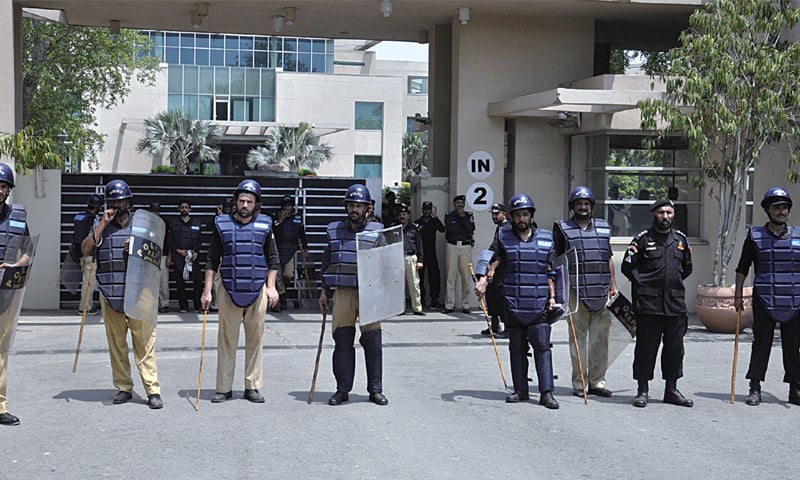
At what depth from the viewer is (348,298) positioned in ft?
30.8

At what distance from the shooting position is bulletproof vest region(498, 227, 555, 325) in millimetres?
9422

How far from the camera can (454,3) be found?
17.7 metres

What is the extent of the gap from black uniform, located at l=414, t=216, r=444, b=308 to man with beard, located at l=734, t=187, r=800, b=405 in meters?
8.77

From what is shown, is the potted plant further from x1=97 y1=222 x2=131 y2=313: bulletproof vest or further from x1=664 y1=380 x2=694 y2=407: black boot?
x1=97 y1=222 x2=131 y2=313: bulletproof vest

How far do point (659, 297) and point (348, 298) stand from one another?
2753mm

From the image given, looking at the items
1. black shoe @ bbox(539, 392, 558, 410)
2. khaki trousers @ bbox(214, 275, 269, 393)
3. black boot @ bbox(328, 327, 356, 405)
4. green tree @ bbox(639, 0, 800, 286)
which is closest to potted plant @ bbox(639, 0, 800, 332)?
green tree @ bbox(639, 0, 800, 286)

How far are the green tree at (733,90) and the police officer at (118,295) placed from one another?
345 inches

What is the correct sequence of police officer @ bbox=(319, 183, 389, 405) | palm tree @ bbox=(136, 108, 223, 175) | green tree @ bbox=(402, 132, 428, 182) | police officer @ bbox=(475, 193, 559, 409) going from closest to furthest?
police officer @ bbox=(319, 183, 389, 405), police officer @ bbox=(475, 193, 559, 409), palm tree @ bbox=(136, 108, 223, 175), green tree @ bbox=(402, 132, 428, 182)

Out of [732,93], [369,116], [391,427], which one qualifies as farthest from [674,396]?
[369,116]

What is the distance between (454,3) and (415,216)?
3.96m

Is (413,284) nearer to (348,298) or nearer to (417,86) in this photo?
(348,298)

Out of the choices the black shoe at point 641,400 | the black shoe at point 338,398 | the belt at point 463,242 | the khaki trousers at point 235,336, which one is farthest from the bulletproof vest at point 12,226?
the belt at point 463,242

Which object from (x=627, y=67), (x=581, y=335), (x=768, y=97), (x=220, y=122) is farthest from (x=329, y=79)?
(x=581, y=335)

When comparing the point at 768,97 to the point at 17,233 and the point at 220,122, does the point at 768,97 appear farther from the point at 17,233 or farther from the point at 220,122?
the point at 220,122
